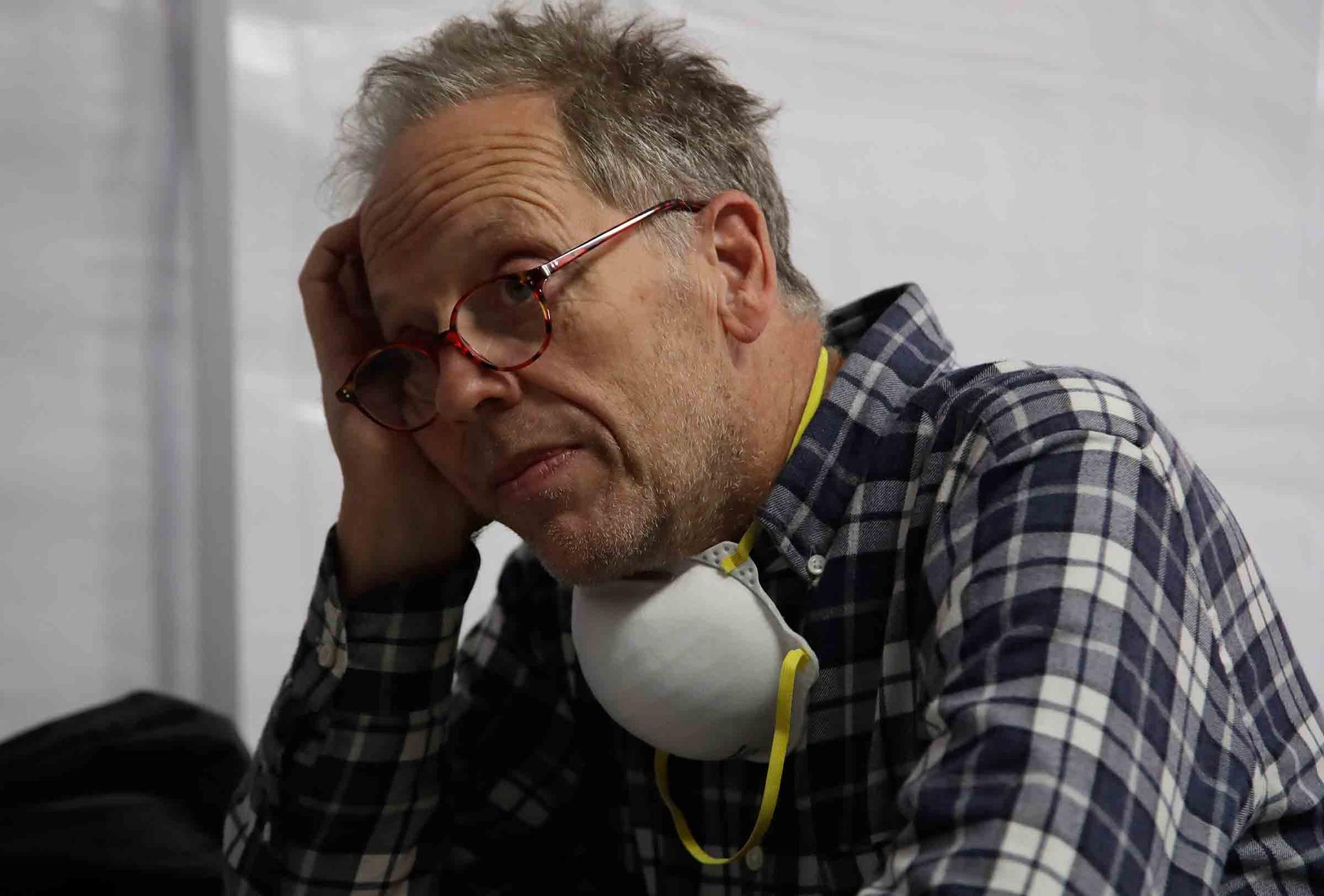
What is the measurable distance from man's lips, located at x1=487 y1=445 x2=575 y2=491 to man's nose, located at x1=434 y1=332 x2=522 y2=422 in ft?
0.15

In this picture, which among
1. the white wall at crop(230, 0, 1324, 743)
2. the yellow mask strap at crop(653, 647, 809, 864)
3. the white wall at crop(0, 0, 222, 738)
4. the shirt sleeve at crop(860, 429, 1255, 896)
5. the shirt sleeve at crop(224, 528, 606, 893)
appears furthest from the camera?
the white wall at crop(230, 0, 1324, 743)

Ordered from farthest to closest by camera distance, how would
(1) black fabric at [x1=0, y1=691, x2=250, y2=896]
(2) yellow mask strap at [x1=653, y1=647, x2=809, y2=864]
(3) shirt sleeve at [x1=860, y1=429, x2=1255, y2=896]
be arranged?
(1) black fabric at [x1=0, y1=691, x2=250, y2=896] < (2) yellow mask strap at [x1=653, y1=647, x2=809, y2=864] < (3) shirt sleeve at [x1=860, y1=429, x2=1255, y2=896]

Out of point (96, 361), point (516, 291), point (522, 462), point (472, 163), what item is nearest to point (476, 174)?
point (472, 163)

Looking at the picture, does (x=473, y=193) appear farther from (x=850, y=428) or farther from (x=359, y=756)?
(x=359, y=756)

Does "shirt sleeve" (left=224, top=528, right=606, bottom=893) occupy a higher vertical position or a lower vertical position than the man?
lower

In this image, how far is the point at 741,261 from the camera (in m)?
1.22

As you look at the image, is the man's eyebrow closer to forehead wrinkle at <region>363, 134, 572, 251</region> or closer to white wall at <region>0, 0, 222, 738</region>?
forehead wrinkle at <region>363, 134, 572, 251</region>

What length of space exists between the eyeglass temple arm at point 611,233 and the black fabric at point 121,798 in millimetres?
891

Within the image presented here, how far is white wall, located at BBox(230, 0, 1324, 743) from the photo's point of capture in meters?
2.18

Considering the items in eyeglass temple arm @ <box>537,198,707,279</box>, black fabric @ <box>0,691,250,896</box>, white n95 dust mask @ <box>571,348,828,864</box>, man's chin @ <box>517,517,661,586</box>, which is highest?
eyeglass temple arm @ <box>537,198,707,279</box>

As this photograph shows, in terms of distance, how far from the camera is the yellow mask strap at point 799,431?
115 cm

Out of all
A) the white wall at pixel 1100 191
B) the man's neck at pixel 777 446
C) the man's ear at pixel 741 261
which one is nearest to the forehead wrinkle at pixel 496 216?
the man's ear at pixel 741 261

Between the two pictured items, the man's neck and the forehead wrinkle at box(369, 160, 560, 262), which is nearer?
the forehead wrinkle at box(369, 160, 560, 262)

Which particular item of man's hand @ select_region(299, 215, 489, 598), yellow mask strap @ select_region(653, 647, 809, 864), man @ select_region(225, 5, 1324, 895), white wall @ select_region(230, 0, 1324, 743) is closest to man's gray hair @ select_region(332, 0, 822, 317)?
man @ select_region(225, 5, 1324, 895)
